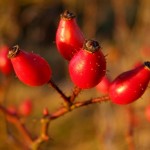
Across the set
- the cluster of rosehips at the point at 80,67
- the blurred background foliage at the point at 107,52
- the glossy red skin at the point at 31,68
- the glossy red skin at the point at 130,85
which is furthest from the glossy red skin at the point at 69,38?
the blurred background foliage at the point at 107,52

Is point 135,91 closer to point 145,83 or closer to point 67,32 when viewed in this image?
point 145,83

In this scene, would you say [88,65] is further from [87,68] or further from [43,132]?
[43,132]

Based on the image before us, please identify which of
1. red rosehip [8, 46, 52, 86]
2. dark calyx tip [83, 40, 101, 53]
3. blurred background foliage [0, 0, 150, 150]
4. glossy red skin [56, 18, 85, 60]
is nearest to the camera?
dark calyx tip [83, 40, 101, 53]

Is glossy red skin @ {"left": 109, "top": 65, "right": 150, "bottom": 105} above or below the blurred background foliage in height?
above

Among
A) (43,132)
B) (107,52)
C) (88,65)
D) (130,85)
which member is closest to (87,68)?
(88,65)

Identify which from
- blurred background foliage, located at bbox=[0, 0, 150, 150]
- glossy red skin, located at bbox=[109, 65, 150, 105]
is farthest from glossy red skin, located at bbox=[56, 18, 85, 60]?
blurred background foliage, located at bbox=[0, 0, 150, 150]

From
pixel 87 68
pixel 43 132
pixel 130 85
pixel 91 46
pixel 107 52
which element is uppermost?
pixel 91 46

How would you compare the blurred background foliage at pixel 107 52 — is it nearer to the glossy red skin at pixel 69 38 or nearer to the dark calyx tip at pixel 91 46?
the glossy red skin at pixel 69 38

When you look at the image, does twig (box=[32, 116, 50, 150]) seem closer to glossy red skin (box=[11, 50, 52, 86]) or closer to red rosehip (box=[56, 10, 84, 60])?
glossy red skin (box=[11, 50, 52, 86])
